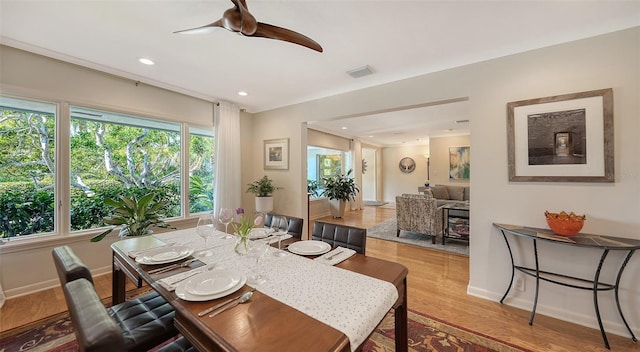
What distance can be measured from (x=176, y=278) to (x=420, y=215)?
3.95m

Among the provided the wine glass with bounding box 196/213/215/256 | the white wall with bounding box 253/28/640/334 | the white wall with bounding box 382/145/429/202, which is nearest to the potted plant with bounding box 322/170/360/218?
the white wall with bounding box 382/145/429/202

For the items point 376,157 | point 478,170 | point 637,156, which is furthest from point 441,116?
point 376,157

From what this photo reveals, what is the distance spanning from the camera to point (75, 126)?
9.11ft

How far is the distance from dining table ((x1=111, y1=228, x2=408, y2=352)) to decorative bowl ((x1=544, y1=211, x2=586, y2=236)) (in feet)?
5.09

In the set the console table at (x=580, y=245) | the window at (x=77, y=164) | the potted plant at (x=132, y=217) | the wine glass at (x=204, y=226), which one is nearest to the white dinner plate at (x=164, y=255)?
the wine glass at (x=204, y=226)

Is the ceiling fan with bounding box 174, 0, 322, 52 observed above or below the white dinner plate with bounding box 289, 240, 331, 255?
above

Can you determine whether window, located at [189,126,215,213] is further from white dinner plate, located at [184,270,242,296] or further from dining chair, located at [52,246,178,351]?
white dinner plate, located at [184,270,242,296]

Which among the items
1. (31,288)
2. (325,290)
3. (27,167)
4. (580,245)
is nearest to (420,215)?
(580,245)

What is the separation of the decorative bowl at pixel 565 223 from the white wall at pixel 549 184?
0.69 ft

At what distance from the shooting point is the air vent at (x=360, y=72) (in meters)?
2.69

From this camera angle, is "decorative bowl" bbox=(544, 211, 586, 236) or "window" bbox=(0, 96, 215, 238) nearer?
"decorative bowl" bbox=(544, 211, 586, 236)

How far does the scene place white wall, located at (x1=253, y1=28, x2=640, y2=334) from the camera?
73.3 inches

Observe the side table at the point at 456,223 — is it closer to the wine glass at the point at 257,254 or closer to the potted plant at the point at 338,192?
the potted plant at the point at 338,192

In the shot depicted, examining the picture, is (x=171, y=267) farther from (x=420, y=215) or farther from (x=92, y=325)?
(x=420, y=215)
